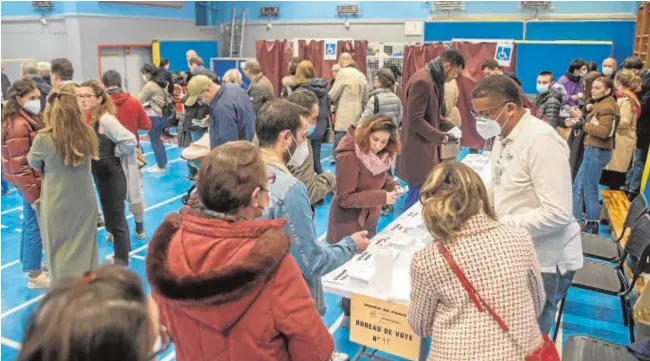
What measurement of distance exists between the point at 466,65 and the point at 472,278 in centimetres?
863

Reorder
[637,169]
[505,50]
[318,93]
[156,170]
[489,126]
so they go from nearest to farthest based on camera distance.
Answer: [489,126]
[637,169]
[318,93]
[156,170]
[505,50]

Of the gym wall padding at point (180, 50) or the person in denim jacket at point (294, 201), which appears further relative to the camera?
the gym wall padding at point (180, 50)

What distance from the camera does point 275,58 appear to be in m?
12.0

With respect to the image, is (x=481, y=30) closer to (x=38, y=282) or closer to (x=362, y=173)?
(x=362, y=173)

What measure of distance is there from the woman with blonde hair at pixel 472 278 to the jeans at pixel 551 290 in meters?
0.79

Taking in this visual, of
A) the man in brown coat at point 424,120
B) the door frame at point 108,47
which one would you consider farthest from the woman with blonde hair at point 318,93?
the door frame at point 108,47

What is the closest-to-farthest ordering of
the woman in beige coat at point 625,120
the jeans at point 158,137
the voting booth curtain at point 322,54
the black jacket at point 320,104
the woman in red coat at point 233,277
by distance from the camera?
1. the woman in red coat at point 233,277
2. the woman in beige coat at point 625,120
3. the black jacket at point 320,104
4. the jeans at point 158,137
5. the voting booth curtain at point 322,54

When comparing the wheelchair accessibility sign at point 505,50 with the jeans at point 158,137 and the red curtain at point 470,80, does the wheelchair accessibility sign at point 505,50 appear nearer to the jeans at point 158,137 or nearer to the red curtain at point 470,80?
the red curtain at point 470,80

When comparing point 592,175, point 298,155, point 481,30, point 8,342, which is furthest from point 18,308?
point 481,30

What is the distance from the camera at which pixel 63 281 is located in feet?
3.58

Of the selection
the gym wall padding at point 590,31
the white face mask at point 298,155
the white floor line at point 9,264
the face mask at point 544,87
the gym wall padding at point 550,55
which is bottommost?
the white floor line at point 9,264

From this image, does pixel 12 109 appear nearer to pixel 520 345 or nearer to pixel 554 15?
pixel 520 345

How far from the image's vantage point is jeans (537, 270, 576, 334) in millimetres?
2693

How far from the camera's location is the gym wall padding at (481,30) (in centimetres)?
1095
